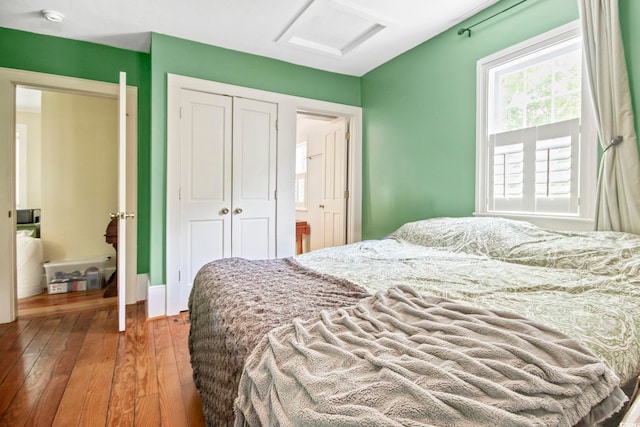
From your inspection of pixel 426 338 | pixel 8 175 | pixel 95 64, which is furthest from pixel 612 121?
pixel 8 175

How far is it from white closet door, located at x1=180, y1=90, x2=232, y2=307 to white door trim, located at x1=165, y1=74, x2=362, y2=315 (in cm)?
6

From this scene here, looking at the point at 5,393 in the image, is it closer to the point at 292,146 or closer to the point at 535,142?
the point at 292,146

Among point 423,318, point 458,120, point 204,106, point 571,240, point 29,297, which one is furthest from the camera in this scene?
point 29,297

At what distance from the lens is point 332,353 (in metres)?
0.73

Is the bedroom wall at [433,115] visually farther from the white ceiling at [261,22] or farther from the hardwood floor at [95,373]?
the hardwood floor at [95,373]

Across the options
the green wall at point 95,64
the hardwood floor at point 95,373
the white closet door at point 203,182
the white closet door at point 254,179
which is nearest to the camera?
the hardwood floor at point 95,373

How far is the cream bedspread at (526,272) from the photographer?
91cm

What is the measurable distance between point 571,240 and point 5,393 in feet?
10.1

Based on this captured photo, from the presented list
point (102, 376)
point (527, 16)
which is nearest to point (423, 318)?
point (102, 376)

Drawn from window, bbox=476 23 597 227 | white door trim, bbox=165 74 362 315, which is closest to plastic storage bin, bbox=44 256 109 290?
white door trim, bbox=165 74 362 315

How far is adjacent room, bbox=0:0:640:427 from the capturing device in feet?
2.35

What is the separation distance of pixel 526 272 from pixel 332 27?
2.49 metres

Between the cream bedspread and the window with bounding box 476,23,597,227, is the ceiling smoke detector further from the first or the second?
the window with bounding box 476,23,597,227

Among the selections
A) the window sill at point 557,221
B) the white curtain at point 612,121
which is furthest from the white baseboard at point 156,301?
the white curtain at point 612,121
